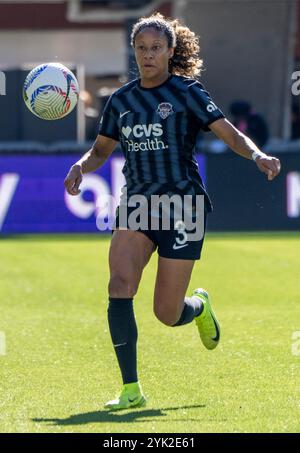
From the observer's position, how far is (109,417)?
6332mm

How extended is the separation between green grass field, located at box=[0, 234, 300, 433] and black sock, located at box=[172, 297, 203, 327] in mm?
380

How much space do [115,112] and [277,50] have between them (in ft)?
56.4

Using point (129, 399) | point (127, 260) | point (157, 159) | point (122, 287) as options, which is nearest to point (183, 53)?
point (157, 159)

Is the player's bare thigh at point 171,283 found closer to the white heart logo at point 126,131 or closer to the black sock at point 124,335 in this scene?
the black sock at point 124,335

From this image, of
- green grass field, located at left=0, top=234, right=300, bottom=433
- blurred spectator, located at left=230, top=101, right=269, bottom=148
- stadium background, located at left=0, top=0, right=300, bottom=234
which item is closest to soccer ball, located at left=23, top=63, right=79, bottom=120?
green grass field, located at left=0, top=234, right=300, bottom=433

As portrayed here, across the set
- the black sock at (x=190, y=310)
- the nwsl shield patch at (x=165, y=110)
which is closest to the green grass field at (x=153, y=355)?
the black sock at (x=190, y=310)

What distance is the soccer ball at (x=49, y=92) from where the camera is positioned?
7.46 m

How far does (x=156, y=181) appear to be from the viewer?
6.95 m

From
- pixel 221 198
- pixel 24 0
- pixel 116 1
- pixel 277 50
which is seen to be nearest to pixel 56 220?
pixel 221 198

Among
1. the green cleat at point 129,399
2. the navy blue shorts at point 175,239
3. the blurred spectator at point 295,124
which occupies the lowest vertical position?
the blurred spectator at point 295,124

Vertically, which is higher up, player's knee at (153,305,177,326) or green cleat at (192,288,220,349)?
player's knee at (153,305,177,326)

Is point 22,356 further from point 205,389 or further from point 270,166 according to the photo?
point 270,166

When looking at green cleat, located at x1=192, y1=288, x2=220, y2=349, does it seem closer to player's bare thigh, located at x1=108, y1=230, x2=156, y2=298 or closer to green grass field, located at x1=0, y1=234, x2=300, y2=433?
green grass field, located at x1=0, y1=234, x2=300, y2=433

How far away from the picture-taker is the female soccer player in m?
6.78
